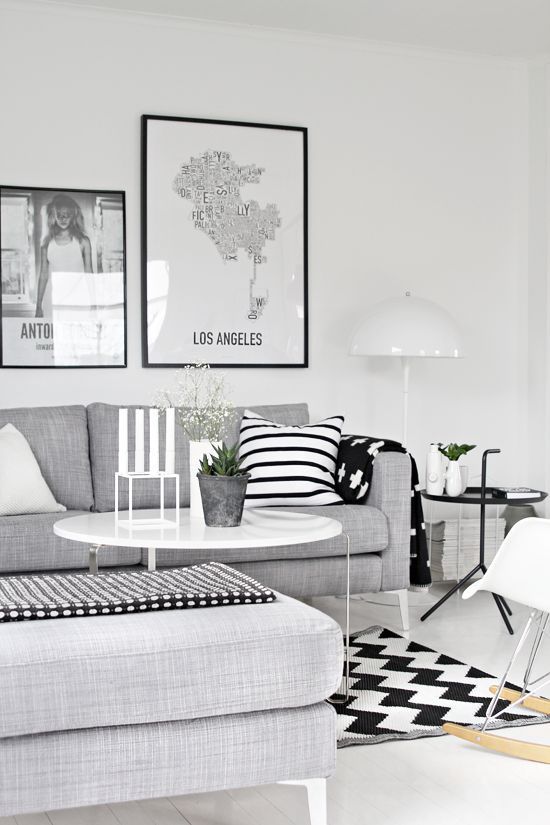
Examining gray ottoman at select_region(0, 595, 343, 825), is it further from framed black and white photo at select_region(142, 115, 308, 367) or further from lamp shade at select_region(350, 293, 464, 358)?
framed black and white photo at select_region(142, 115, 308, 367)

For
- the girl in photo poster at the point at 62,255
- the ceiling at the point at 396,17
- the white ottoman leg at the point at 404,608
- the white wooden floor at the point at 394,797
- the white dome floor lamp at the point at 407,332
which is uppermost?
the ceiling at the point at 396,17

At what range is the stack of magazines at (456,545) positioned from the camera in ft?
15.4

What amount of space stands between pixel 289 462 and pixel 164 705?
2140 millimetres

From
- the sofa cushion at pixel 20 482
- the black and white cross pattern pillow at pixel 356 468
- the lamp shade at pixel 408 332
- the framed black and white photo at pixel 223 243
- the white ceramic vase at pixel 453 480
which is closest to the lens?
the sofa cushion at pixel 20 482

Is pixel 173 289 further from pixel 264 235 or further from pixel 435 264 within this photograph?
pixel 435 264

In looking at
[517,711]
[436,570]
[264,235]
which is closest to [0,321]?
[264,235]

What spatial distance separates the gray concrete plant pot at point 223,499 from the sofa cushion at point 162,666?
0.84 meters

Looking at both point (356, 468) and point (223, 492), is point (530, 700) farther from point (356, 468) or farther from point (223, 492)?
point (356, 468)

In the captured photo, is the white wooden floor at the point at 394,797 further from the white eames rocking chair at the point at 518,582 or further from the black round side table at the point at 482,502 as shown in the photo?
the black round side table at the point at 482,502

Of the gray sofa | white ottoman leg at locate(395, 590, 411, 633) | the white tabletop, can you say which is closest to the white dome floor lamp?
the gray sofa

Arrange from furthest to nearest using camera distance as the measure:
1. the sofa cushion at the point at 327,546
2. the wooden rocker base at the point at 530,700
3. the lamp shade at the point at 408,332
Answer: the lamp shade at the point at 408,332
the sofa cushion at the point at 327,546
the wooden rocker base at the point at 530,700

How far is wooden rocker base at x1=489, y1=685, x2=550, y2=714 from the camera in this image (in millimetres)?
2910

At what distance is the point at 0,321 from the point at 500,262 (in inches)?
102

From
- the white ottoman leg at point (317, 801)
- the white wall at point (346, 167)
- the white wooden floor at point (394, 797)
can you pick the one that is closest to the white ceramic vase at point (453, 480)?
the white wall at point (346, 167)
